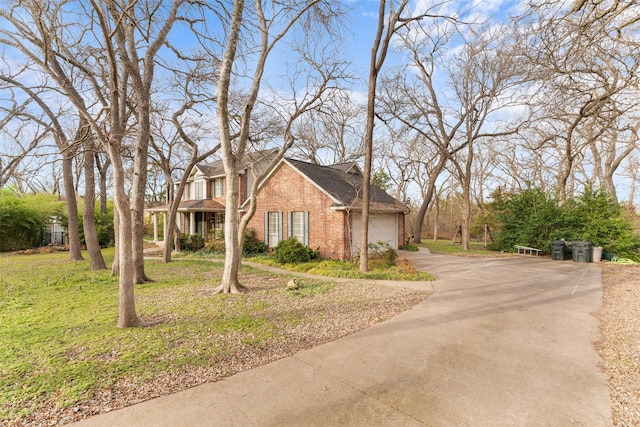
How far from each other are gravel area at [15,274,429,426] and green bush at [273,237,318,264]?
10.1 ft

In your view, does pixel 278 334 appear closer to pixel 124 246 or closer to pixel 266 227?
pixel 124 246

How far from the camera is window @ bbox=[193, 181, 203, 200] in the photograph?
891 inches

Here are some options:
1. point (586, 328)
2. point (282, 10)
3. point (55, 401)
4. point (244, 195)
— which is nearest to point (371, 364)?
point (55, 401)

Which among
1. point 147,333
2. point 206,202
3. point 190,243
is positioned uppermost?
point 206,202

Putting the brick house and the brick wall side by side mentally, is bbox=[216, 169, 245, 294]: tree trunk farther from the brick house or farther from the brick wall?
the brick wall

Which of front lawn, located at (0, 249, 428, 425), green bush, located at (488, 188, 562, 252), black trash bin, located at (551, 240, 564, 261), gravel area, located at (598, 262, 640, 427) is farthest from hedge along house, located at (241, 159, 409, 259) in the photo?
gravel area, located at (598, 262, 640, 427)

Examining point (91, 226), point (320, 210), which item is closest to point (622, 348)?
point (320, 210)

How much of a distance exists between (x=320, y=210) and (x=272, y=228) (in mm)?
3500

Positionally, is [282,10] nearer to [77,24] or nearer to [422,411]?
[77,24]

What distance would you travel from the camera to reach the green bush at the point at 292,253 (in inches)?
485

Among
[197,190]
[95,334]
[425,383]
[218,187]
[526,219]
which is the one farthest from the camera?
[197,190]

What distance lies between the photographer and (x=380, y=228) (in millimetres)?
15031

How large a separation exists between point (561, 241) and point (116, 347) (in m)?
17.6

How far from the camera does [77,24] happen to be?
6.52 metres
